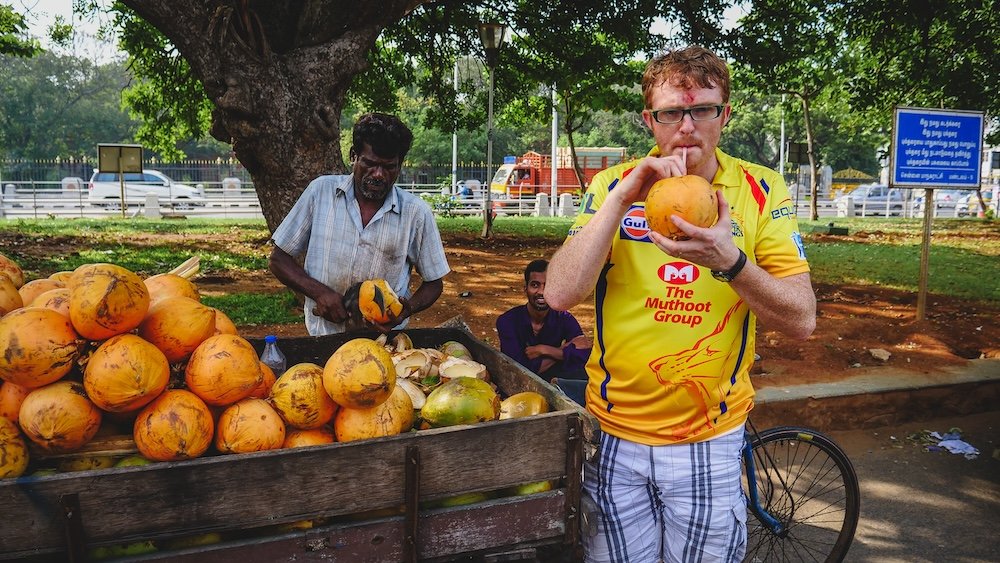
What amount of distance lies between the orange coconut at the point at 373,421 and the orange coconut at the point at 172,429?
13.8 inches

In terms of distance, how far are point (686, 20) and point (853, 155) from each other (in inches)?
2270

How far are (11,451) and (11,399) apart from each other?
18cm

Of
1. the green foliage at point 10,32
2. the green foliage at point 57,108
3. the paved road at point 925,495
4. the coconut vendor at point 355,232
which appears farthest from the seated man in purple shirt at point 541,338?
the green foliage at point 57,108

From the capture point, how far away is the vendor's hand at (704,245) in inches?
66.5

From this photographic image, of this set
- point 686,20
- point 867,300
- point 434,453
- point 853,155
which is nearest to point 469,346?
point 434,453

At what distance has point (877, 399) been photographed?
219 inches

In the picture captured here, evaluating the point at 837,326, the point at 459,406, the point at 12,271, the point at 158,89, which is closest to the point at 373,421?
the point at 459,406

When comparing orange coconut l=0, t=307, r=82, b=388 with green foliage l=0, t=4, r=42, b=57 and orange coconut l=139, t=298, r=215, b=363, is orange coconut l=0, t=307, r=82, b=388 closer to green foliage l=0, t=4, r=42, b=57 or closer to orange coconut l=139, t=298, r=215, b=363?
orange coconut l=139, t=298, r=215, b=363

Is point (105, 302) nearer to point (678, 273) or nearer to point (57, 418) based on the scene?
point (57, 418)

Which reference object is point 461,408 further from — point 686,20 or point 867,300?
point 686,20

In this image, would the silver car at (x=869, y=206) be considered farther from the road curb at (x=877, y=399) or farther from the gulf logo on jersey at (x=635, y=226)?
the gulf logo on jersey at (x=635, y=226)

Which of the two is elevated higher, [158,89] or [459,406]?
[158,89]

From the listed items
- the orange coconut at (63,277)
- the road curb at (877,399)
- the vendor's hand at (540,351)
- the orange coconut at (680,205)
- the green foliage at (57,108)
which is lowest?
the road curb at (877,399)

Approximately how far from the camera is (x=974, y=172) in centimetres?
794
